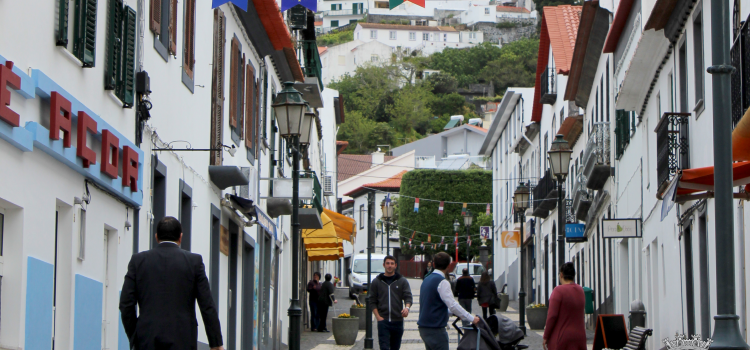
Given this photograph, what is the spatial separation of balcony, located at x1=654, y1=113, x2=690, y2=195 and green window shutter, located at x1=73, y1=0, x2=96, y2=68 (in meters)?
8.43

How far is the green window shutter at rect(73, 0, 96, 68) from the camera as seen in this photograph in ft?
26.2

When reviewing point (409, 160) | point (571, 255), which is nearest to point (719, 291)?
point (571, 255)

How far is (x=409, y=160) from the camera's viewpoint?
3209 inches

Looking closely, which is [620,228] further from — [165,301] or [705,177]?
[165,301]

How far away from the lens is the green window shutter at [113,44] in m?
8.99

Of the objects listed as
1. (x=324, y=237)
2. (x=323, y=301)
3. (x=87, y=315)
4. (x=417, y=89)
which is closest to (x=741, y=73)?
(x=87, y=315)

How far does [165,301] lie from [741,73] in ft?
20.6

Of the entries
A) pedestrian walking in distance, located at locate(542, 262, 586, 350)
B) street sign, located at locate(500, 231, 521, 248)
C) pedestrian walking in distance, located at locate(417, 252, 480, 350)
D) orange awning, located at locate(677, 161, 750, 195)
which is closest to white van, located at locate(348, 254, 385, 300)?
street sign, located at locate(500, 231, 521, 248)

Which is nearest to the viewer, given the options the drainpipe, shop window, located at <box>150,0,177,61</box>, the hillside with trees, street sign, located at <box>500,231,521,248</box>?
the drainpipe

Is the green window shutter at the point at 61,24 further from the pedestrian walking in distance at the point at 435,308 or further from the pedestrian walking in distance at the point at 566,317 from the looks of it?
the pedestrian walking in distance at the point at 566,317

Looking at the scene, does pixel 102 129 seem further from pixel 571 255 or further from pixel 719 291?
pixel 571 255

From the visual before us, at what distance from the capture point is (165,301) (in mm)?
6949

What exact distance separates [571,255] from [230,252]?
63.1 feet

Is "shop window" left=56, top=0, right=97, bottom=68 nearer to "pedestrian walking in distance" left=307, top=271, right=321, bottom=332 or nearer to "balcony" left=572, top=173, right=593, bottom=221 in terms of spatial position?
"pedestrian walking in distance" left=307, top=271, right=321, bottom=332
